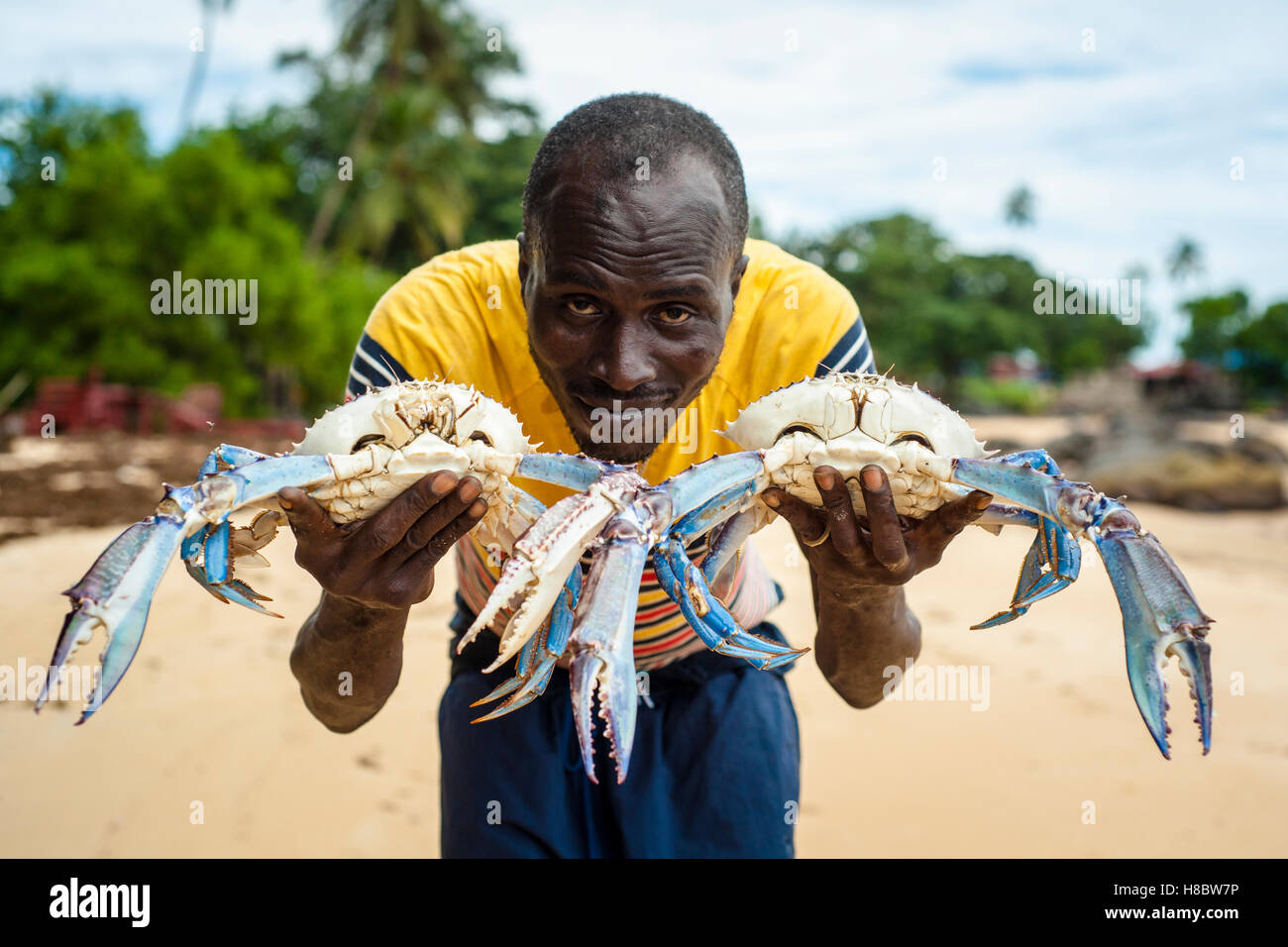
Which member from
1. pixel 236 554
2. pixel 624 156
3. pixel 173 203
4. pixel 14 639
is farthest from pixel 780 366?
pixel 173 203

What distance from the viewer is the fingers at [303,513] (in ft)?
6.50

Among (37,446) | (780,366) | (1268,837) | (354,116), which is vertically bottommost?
(1268,837)

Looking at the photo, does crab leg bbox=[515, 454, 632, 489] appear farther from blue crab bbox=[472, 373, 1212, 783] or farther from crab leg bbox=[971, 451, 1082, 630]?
crab leg bbox=[971, 451, 1082, 630]

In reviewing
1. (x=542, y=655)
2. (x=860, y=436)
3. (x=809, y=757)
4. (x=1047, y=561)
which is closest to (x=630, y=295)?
(x=860, y=436)

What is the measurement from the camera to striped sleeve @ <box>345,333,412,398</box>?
257 centimetres

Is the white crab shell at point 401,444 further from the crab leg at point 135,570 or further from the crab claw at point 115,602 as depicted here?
the crab claw at point 115,602

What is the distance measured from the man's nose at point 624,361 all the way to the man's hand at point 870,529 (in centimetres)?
40

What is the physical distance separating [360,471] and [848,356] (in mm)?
1354

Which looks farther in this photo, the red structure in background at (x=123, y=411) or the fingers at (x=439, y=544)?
the red structure in background at (x=123, y=411)

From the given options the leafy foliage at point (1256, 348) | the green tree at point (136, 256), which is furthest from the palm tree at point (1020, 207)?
the green tree at point (136, 256)

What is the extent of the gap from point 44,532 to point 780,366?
8933mm

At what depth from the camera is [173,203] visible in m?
20.2

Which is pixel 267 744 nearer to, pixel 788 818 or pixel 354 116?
pixel 788 818

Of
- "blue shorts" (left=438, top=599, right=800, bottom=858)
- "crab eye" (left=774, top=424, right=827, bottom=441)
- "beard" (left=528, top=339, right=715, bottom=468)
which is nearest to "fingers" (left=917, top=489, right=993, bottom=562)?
"crab eye" (left=774, top=424, right=827, bottom=441)
